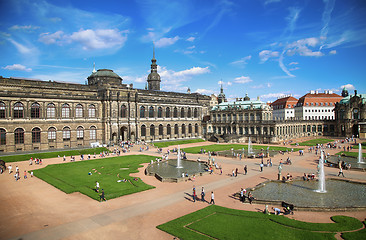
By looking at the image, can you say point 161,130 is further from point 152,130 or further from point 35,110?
point 35,110

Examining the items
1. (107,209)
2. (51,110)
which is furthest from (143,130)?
(107,209)

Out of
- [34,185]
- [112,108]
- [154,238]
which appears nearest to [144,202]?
[154,238]

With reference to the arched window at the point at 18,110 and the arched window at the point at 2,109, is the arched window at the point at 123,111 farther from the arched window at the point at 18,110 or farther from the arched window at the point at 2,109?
the arched window at the point at 2,109

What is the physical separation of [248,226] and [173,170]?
2376 centimetres

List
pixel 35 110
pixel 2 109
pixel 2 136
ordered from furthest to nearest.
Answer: pixel 35 110
pixel 2 136
pixel 2 109

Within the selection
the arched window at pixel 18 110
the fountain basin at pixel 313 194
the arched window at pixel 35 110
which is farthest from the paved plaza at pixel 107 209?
the arched window at pixel 35 110

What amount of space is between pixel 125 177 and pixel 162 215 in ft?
51.8

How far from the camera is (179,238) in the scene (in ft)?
64.8

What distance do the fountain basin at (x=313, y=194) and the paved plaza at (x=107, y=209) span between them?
141 cm

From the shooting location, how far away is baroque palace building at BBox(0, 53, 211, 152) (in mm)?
61844

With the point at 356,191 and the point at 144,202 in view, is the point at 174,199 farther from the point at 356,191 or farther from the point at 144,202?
the point at 356,191

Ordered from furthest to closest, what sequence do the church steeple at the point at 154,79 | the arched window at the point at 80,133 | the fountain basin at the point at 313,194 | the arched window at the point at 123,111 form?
the church steeple at the point at 154,79 < the arched window at the point at 123,111 < the arched window at the point at 80,133 < the fountain basin at the point at 313,194

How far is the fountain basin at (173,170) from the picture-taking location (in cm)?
3787

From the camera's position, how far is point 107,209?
26.2 m
